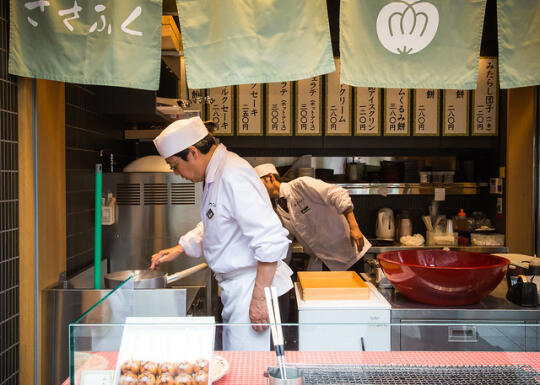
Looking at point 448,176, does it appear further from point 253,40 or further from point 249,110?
point 253,40

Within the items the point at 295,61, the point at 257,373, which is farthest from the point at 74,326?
the point at 295,61

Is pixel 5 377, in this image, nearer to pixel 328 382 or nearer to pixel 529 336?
pixel 328 382

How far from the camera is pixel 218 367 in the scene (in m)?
1.63

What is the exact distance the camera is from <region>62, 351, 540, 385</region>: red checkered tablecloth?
1.47m

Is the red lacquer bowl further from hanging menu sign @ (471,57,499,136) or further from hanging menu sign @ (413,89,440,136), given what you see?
hanging menu sign @ (471,57,499,136)

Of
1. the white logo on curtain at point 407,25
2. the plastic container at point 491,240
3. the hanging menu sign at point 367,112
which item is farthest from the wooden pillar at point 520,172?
the white logo on curtain at point 407,25

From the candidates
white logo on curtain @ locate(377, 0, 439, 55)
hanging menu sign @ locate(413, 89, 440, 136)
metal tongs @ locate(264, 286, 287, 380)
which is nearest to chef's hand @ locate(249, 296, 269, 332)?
metal tongs @ locate(264, 286, 287, 380)

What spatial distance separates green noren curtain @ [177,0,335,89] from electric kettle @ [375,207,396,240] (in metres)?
3.60

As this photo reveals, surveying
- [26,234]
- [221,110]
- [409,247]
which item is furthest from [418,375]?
[221,110]

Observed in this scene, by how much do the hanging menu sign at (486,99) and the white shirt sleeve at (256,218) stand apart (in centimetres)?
396

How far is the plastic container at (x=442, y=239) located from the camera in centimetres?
537

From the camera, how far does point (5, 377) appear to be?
7.69 ft

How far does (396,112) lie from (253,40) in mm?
3498

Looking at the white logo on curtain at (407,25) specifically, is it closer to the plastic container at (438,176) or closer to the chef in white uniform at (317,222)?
the chef in white uniform at (317,222)
